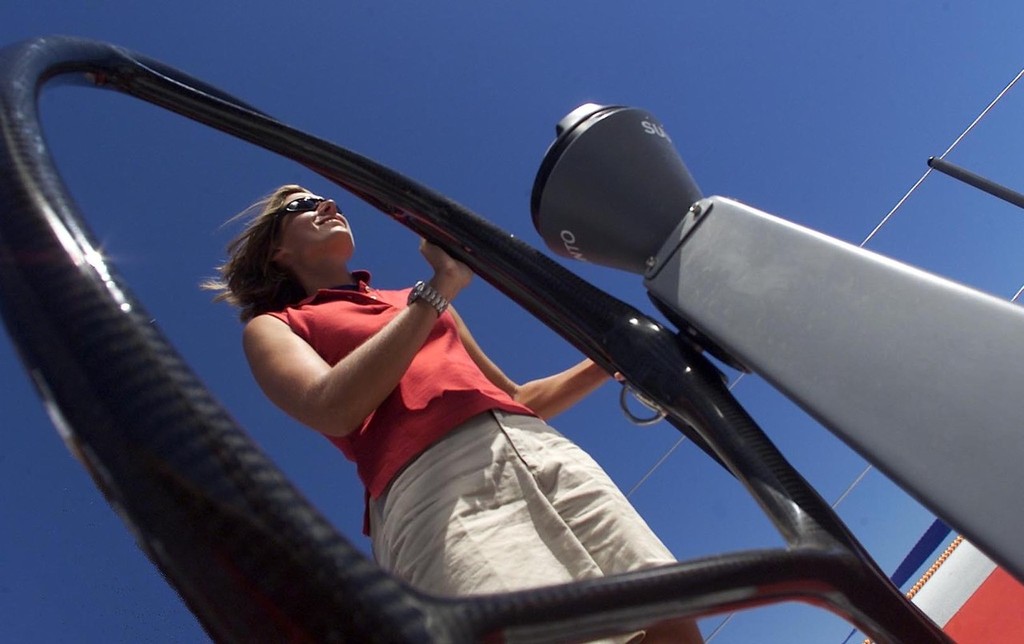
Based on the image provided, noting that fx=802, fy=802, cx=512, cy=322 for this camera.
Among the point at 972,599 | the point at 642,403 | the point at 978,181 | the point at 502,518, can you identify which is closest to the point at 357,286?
the point at 502,518

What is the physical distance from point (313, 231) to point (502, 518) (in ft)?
1.98

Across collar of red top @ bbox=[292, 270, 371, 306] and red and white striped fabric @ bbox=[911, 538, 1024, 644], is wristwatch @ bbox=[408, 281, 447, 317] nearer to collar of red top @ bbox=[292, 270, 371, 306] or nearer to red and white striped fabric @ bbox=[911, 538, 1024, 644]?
collar of red top @ bbox=[292, 270, 371, 306]

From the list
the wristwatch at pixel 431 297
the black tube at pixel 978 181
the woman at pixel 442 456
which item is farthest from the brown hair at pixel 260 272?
the black tube at pixel 978 181

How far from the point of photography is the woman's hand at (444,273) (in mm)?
834

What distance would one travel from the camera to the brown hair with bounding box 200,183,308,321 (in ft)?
4.16

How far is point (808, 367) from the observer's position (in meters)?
0.48

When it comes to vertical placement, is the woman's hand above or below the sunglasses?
above

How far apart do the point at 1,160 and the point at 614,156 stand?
18.5 inches

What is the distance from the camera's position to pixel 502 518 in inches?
32.9

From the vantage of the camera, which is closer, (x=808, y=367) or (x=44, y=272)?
(x=44, y=272)

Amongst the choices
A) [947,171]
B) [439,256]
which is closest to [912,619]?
[439,256]

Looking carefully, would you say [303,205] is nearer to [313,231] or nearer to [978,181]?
[313,231]

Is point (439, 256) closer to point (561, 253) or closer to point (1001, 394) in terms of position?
point (561, 253)

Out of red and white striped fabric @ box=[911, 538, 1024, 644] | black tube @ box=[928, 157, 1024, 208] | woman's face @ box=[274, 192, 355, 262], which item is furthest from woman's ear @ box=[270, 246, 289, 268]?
black tube @ box=[928, 157, 1024, 208]
